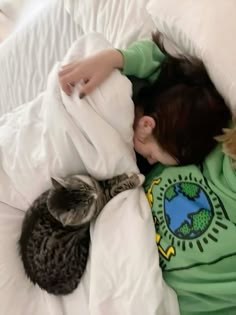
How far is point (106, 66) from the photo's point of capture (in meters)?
1.07

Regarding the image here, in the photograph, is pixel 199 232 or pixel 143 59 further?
pixel 143 59

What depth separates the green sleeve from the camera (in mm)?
1112

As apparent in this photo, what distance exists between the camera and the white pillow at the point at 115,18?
1.26 m

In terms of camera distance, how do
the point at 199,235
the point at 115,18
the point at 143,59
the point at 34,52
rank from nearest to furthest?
the point at 199,235
the point at 143,59
the point at 115,18
the point at 34,52

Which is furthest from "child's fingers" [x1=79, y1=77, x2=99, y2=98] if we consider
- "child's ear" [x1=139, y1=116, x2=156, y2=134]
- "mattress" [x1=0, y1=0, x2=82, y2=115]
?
"mattress" [x1=0, y1=0, x2=82, y2=115]

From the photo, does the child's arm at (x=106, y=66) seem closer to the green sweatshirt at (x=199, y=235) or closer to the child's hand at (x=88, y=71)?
the child's hand at (x=88, y=71)

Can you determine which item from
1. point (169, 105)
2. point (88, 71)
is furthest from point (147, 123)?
point (88, 71)

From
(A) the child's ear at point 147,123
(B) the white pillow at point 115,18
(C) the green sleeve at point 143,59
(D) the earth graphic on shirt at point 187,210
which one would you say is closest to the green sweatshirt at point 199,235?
(D) the earth graphic on shirt at point 187,210

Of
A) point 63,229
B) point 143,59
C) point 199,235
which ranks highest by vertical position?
point 143,59

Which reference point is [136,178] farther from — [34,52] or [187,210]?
[34,52]

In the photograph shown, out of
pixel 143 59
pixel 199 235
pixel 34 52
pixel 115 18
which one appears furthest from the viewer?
pixel 34 52

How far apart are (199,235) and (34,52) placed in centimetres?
79

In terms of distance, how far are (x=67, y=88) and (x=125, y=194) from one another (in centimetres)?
25

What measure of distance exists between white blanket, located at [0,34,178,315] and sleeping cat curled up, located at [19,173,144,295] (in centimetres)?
2
